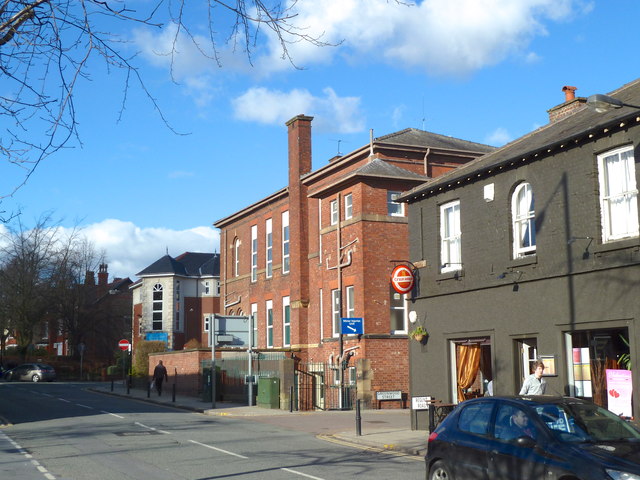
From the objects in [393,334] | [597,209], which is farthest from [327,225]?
[597,209]

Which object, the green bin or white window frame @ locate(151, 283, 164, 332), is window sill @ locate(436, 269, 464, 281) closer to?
the green bin

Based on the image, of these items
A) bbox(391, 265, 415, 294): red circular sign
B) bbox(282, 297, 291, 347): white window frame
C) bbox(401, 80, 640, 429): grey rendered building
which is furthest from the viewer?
bbox(282, 297, 291, 347): white window frame

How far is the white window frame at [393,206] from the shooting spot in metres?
29.8

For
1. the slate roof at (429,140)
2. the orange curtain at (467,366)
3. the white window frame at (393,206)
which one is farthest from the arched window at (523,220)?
the slate roof at (429,140)

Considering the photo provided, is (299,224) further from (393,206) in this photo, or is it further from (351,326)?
(351,326)

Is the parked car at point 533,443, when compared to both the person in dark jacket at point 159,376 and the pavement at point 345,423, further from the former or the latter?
the person in dark jacket at point 159,376

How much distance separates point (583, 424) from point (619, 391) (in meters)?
5.80

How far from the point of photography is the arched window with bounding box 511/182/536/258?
17.0m

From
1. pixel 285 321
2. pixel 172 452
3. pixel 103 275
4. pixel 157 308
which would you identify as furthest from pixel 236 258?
pixel 103 275

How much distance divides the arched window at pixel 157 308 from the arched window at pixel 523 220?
55.6m

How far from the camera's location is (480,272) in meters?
18.3

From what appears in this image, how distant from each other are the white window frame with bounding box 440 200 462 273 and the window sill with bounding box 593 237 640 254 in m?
4.87

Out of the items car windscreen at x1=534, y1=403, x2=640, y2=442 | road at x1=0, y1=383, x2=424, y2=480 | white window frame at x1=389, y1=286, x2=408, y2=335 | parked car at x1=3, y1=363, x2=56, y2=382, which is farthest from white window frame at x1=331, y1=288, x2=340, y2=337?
parked car at x1=3, y1=363, x2=56, y2=382

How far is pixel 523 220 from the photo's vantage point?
56.7ft
